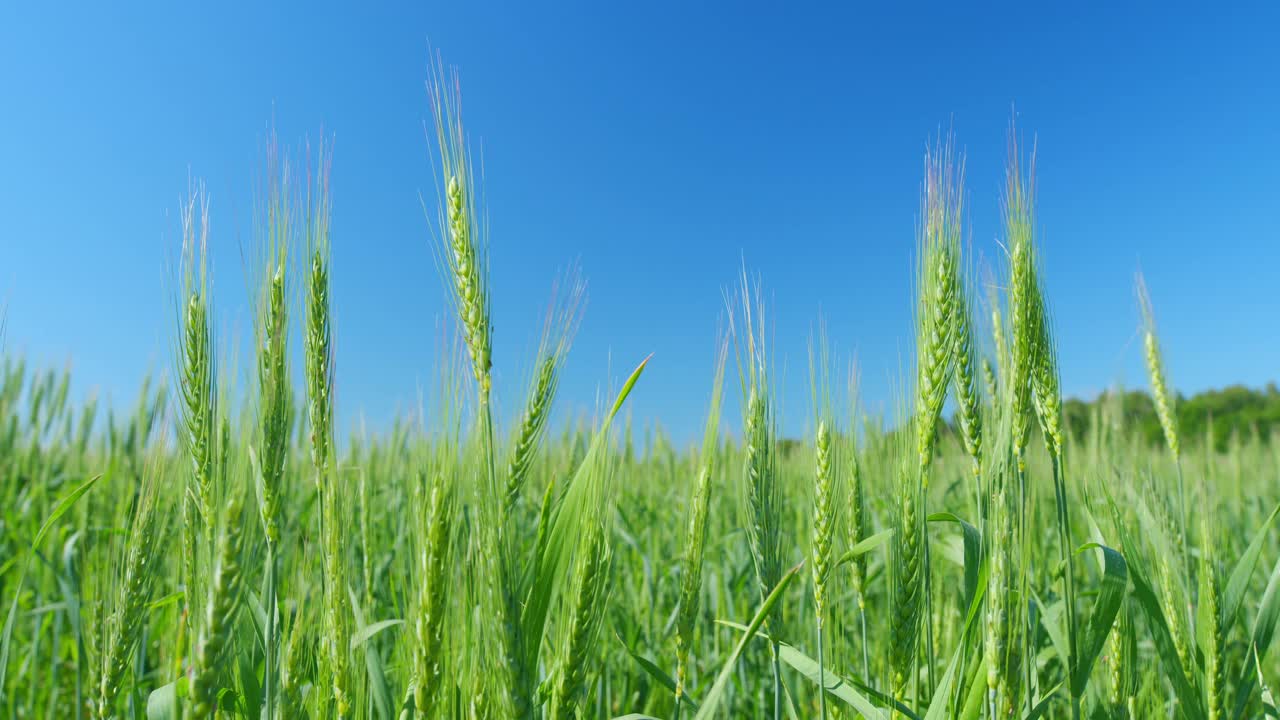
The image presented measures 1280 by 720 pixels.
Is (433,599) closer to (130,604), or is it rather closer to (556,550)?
(556,550)

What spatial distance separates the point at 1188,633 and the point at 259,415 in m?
2.25

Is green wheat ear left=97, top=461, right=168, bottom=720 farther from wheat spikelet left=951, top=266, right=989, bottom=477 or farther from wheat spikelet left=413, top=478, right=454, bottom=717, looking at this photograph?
wheat spikelet left=951, top=266, right=989, bottom=477

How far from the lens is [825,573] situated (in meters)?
1.57

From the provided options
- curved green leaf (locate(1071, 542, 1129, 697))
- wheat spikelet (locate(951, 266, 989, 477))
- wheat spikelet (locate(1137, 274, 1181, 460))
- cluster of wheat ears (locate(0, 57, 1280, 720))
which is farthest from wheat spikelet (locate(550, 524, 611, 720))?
wheat spikelet (locate(1137, 274, 1181, 460))

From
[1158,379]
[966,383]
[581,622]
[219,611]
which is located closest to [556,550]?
[581,622]

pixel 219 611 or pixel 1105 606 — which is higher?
pixel 219 611

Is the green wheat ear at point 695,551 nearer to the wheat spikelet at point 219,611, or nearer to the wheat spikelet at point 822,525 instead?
the wheat spikelet at point 822,525

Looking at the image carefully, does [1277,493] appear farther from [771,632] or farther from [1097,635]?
[771,632]

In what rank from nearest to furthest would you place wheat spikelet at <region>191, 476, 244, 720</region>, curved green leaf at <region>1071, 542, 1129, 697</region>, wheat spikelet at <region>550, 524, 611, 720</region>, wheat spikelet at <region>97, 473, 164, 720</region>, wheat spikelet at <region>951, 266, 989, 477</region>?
wheat spikelet at <region>191, 476, 244, 720</region> → wheat spikelet at <region>550, 524, 611, 720</region> → wheat spikelet at <region>97, 473, 164, 720</region> → curved green leaf at <region>1071, 542, 1129, 697</region> → wheat spikelet at <region>951, 266, 989, 477</region>

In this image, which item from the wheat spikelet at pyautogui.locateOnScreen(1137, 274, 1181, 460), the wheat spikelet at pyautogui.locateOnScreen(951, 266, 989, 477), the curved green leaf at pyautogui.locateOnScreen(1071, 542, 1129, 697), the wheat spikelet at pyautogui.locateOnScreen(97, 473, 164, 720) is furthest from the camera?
the wheat spikelet at pyautogui.locateOnScreen(1137, 274, 1181, 460)

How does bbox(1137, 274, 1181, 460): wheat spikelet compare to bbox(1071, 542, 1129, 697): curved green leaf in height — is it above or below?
above

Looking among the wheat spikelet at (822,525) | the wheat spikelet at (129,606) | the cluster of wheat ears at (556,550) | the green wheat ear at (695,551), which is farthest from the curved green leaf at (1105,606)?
the wheat spikelet at (129,606)

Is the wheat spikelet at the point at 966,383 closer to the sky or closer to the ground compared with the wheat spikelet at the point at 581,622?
closer to the sky

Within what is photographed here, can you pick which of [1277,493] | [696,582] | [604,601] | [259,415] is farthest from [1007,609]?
[1277,493]
